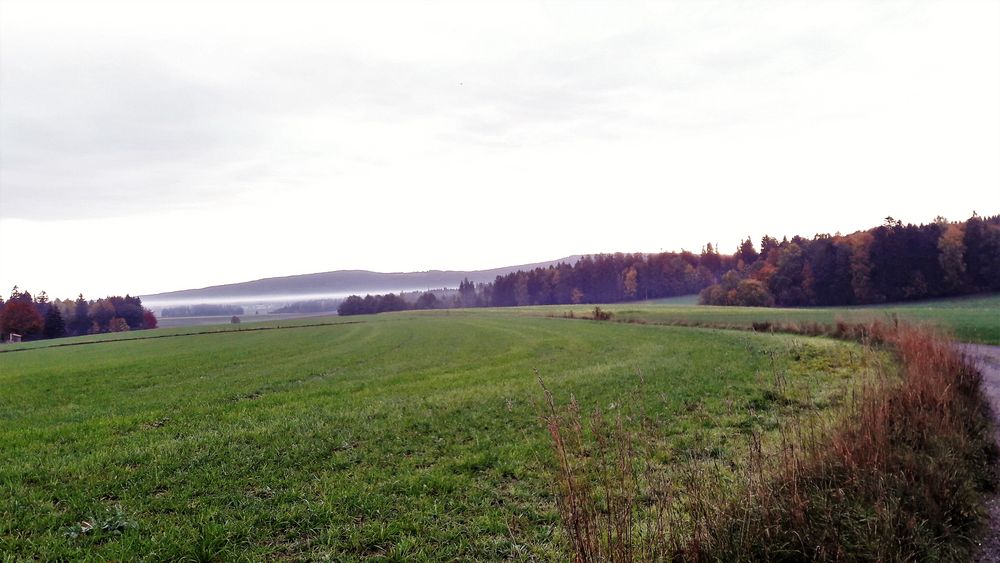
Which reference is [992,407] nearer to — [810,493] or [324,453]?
[810,493]

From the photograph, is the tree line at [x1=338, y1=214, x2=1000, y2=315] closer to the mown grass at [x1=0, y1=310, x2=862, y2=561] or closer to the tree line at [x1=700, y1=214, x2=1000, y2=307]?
the tree line at [x1=700, y1=214, x2=1000, y2=307]

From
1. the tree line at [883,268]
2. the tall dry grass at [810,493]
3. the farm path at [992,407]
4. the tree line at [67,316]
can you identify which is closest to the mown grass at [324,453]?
the tall dry grass at [810,493]


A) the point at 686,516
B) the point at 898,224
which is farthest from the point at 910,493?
the point at 898,224

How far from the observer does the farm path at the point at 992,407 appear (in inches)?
219

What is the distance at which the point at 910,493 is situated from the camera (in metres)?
5.98

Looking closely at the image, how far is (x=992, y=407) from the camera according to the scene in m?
11.6

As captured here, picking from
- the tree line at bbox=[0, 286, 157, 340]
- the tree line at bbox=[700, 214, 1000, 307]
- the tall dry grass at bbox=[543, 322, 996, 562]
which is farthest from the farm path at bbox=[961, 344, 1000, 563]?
the tree line at bbox=[0, 286, 157, 340]

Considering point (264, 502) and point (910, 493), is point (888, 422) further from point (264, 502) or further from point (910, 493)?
point (264, 502)

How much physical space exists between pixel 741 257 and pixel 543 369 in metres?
120

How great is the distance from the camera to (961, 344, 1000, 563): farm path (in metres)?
5.56

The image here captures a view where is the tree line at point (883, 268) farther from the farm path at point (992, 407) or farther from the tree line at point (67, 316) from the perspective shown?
the tree line at point (67, 316)

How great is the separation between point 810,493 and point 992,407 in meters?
10.1

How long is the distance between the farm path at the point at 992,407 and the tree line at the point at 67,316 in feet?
437

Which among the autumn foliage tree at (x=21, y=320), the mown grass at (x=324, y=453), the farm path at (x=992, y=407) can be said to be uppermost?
the autumn foliage tree at (x=21, y=320)
